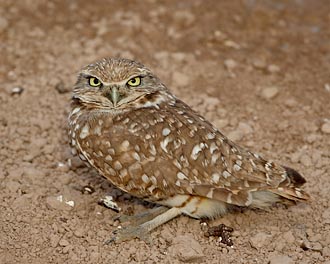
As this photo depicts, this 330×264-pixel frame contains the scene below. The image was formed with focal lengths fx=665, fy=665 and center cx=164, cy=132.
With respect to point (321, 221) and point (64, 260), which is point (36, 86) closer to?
point (64, 260)

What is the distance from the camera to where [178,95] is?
733 cm

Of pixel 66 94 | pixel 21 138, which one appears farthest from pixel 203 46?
pixel 21 138

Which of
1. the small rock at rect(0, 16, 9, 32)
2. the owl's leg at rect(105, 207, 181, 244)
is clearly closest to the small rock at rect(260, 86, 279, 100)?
the owl's leg at rect(105, 207, 181, 244)

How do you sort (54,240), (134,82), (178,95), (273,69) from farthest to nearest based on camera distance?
(273,69)
(178,95)
(134,82)
(54,240)

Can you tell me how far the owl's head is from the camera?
560 centimetres

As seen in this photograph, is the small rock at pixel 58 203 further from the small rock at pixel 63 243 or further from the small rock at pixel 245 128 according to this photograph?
the small rock at pixel 245 128

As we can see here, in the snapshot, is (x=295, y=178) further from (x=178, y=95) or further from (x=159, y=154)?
(x=178, y=95)

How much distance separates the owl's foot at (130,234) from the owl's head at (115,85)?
1034mm

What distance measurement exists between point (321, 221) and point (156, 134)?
1658mm

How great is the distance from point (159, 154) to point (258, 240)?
1106 millimetres

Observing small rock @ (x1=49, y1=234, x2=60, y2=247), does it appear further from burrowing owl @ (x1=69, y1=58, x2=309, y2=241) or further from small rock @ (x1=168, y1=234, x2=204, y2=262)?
small rock @ (x1=168, y1=234, x2=204, y2=262)

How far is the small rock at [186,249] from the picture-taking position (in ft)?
17.5

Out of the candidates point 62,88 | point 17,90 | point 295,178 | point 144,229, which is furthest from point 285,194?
point 17,90

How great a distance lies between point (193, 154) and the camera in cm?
540
